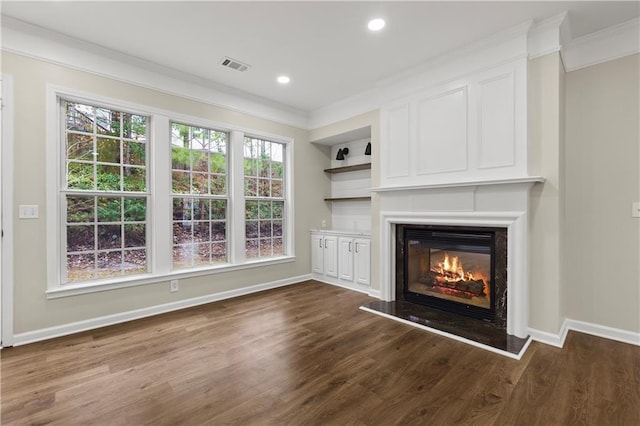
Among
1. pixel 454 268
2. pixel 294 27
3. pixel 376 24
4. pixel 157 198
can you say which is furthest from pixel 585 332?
pixel 157 198

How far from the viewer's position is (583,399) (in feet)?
6.31

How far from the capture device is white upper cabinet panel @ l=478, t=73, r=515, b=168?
2830 millimetres

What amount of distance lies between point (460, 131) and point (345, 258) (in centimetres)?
242

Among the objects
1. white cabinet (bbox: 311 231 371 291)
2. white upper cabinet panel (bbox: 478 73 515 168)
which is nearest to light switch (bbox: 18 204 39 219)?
white cabinet (bbox: 311 231 371 291)

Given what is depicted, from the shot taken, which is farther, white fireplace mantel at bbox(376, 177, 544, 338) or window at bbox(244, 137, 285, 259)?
window at bbox(244, 137, 285, 259)

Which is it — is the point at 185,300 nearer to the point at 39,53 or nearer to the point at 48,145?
the point at 48,145

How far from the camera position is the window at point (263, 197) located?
Result: 452 cm

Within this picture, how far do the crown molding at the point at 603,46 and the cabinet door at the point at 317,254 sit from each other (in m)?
3.78

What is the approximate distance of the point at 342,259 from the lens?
4672 millimetres

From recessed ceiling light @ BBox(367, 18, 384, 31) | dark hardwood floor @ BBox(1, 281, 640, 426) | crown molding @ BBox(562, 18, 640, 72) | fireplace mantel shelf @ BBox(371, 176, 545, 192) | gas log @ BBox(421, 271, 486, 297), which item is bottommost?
dark hardwood floor @ BBox(1, 281, 640, 426)

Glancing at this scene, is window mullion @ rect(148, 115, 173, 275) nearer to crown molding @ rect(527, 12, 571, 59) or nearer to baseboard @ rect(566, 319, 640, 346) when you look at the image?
crown molding @ rect(527, 12, 571, 59)

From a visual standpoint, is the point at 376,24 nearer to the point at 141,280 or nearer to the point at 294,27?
the point at 294,27

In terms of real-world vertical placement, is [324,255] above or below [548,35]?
below

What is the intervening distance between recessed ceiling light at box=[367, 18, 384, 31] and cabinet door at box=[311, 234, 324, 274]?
3133 millimetres
